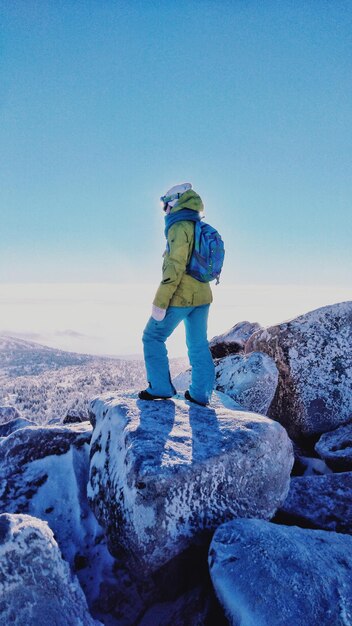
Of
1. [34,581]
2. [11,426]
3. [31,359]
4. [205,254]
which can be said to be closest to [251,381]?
[205,254]

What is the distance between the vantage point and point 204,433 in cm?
379

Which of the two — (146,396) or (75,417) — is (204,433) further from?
(75,417)

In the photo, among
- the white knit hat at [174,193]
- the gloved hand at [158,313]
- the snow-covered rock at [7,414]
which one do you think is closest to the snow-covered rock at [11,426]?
the snow-covered rock at [7,414]

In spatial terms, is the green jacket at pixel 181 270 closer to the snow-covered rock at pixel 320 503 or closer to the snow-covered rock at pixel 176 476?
the snow-covered rock at pixel 176 476

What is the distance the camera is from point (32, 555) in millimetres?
2350

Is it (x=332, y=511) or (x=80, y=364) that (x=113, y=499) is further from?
(x=80, y=364)

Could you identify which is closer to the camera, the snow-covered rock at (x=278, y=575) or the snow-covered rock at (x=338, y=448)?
the snow-covered rock at (x=278, y=575)

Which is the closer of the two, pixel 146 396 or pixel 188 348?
pixel 146 396

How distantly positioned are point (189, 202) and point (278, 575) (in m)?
4.14

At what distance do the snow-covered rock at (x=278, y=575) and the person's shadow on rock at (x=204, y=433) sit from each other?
60cm

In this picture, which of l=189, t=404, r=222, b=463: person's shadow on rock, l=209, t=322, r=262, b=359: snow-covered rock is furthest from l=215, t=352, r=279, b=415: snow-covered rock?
l=209, t=322, r=262, b=359: snow-covered rock

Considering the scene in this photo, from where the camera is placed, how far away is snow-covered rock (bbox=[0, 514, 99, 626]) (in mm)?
2170

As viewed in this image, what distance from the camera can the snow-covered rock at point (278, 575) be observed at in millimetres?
2230

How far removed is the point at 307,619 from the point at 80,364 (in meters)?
120
